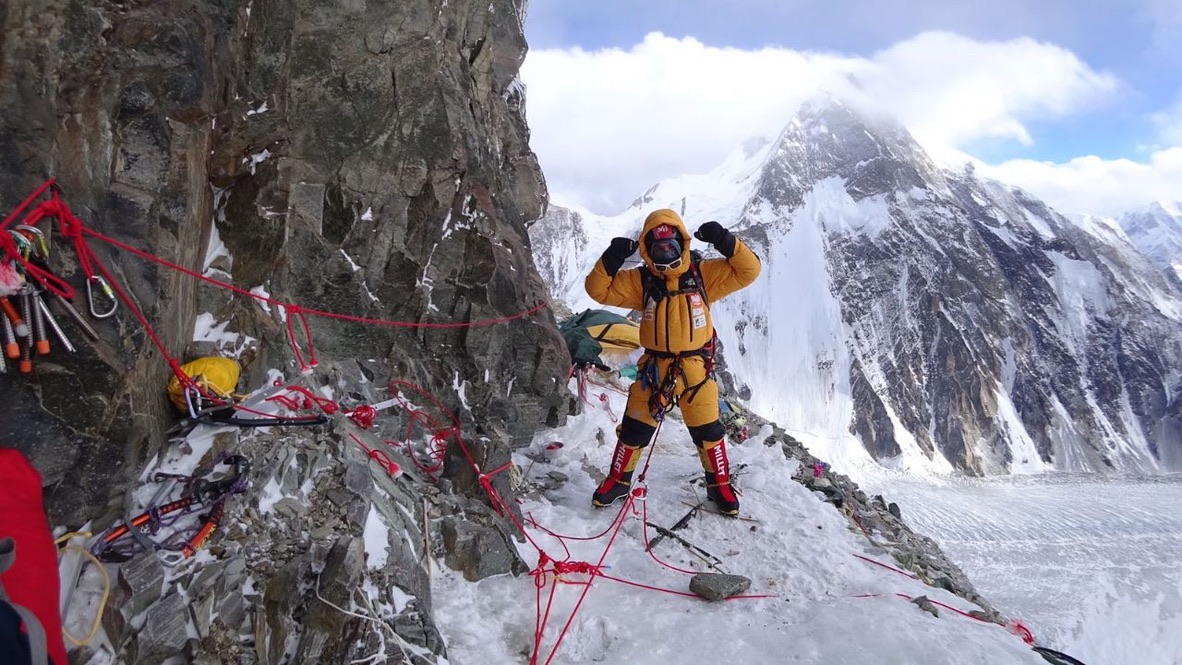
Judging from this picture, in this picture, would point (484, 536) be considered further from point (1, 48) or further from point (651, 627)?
point (1, 48)

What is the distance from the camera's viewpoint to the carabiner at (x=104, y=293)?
3.51m

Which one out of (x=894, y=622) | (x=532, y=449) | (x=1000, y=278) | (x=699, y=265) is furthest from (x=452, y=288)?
(x=1000, y=278)

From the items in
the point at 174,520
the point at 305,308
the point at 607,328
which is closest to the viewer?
the point at 174,520

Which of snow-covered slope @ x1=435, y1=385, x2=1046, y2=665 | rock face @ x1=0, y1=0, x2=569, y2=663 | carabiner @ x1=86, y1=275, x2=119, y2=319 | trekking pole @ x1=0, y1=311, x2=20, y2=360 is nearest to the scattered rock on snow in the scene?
snow-covered slope @ x1=435, y1=385, x2=1046, y2=665

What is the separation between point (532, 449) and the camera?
8078mm

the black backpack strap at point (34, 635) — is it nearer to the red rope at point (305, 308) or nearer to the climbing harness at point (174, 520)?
the climbing harness at point (174, 520)

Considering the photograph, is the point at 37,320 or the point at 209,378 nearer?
the point at 37,320

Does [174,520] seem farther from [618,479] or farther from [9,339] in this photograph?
[618,479]

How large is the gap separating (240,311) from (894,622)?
5.94m

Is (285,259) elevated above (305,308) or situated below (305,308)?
above

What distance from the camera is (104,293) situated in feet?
11.8

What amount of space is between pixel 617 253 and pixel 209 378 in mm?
3661

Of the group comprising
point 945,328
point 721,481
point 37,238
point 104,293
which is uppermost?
point 945,328


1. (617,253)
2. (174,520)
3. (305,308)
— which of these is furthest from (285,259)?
(617,253)
